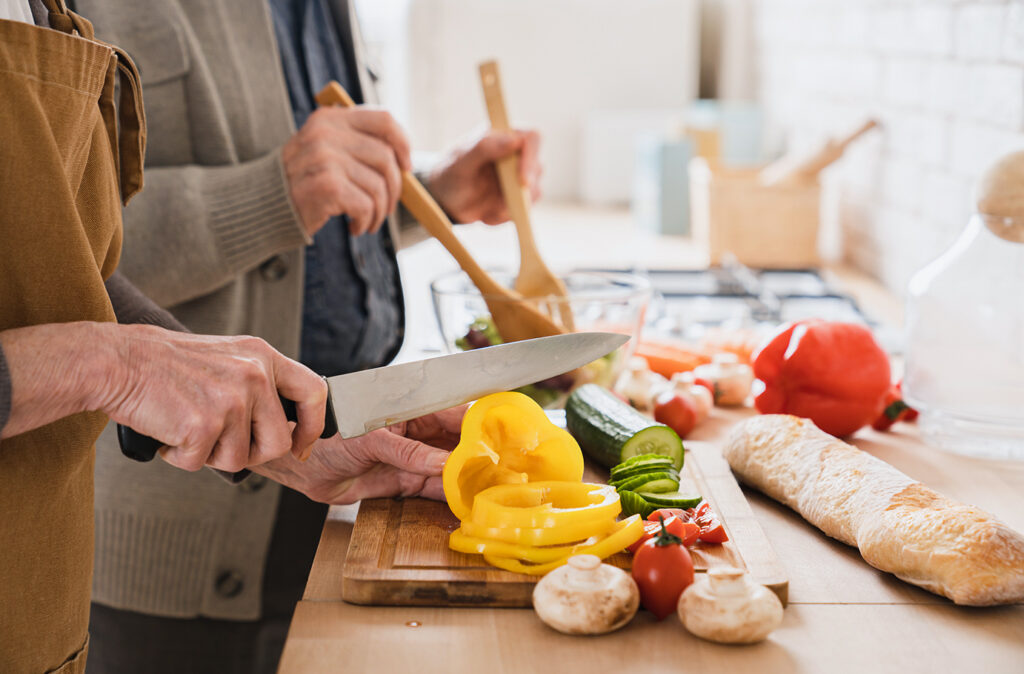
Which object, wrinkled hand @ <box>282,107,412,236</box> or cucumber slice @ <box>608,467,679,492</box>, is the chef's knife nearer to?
cucumber slice @ <box>608,467,679,492</box>

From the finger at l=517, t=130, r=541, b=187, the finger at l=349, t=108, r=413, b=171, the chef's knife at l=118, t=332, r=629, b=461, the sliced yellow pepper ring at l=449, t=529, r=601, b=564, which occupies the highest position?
the finger at l=349, t=108, r=413, b=171

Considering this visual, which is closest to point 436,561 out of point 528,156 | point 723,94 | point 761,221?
point 528,156

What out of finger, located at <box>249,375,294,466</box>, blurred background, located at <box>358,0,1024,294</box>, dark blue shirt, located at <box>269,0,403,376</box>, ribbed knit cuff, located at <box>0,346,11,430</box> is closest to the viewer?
ribbed knit cuff, located at <box>0,346,11,430</box>

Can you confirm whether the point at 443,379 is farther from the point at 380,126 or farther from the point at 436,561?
the point at 380,126

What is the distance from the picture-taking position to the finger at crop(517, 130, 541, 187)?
5.18ft

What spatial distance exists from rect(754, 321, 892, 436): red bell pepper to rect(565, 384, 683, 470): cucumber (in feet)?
0.79

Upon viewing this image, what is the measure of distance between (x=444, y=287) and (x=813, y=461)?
2.19 feet

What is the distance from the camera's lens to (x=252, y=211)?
132cm

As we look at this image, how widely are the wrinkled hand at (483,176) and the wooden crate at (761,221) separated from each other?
3.90 feet

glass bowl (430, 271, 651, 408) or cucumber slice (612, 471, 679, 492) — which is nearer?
cucumber slice (612, 471, 679, 492)

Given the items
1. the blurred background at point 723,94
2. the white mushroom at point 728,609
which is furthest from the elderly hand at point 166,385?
the blurred background at point 723,94

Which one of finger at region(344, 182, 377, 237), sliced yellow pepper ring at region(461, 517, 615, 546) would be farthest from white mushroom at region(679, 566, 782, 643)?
finger at region(344, 182, 377, 237)

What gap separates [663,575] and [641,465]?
0.21 metres

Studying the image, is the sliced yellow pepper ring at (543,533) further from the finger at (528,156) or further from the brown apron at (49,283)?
the finger at (528,156)
